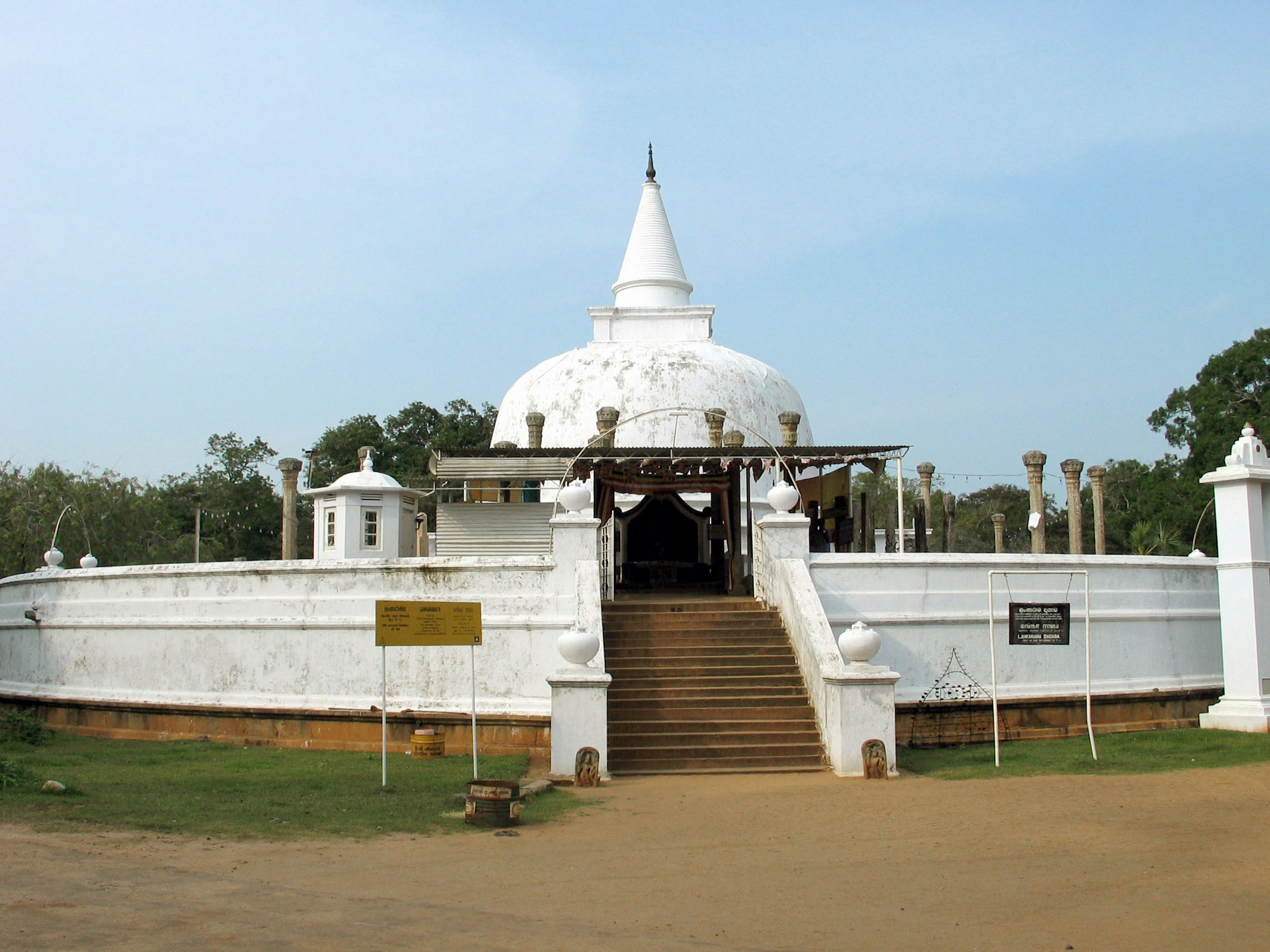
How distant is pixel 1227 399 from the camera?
38188 mm

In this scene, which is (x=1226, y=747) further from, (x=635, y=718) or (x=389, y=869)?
(x=389, y=869)

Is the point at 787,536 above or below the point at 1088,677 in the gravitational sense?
above

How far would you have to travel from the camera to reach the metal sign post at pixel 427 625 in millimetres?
12328

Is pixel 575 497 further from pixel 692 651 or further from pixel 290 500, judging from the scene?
pixel 290 500

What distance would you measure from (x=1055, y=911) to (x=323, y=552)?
56.0ft

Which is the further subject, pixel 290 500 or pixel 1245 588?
pixel 290 500

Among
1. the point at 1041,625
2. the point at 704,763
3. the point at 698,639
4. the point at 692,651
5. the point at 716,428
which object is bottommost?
the point at 704,763

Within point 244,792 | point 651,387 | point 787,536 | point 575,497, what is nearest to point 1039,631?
point 787,536

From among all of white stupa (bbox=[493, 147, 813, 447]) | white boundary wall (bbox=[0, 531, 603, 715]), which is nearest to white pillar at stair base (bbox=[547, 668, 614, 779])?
white boundary wall (bbox=[0, 531, 603, 715])

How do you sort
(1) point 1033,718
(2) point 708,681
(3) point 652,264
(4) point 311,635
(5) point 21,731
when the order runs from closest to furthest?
(2) point 708,681
(1) point 1033,718
(4) point 311,635
(5) point 21,731
(3) point 652,264

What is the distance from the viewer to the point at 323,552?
872 inches

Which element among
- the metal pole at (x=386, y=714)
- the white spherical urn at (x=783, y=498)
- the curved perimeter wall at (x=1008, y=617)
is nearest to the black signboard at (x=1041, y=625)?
the curved perimeter wall at (x=1008, y=617)

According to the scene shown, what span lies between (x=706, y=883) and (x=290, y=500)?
643 inches

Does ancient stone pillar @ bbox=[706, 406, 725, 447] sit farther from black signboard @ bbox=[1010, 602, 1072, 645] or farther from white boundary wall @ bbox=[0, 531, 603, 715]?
black signboard @ bbox=[1010, 602, 1072, 645]
